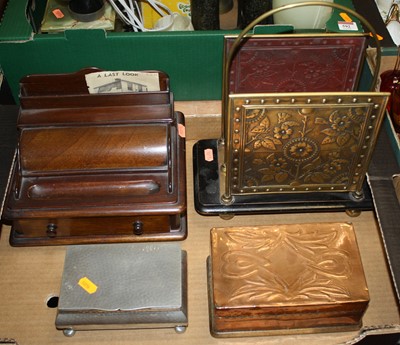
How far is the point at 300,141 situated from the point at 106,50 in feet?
1.84

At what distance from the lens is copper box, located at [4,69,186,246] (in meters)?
1.16

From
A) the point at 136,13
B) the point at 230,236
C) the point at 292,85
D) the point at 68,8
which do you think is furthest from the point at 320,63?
the point at 68,8

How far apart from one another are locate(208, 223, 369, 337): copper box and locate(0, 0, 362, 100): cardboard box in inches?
18.5

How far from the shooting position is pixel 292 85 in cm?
128

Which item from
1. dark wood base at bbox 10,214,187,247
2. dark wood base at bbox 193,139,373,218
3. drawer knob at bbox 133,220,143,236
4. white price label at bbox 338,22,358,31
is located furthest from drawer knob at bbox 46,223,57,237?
white price label at bbox 338,22,358,31

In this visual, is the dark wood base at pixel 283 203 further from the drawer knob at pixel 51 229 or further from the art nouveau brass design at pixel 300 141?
the drawer knob at pixel 51 229

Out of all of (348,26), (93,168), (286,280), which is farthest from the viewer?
(348,26)

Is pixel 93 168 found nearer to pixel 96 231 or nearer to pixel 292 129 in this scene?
pixel 96 231

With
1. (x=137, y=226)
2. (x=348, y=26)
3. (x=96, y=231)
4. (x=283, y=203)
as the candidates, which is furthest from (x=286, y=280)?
(x=348, y=26)

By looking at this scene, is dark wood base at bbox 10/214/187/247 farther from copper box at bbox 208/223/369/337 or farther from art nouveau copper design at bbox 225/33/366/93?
art nouveau copper design at bbox 225/33/366/93

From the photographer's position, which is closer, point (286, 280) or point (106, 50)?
point (286, 280)

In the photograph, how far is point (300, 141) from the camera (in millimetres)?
1102

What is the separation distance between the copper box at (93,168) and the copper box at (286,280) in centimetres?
18

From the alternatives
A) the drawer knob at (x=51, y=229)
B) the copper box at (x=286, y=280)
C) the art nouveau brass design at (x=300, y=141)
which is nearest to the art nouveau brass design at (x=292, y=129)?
the art nouveau brass design at (x=300, y=141)
